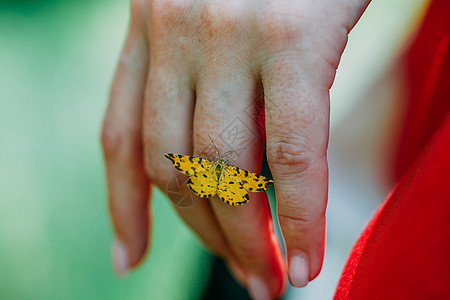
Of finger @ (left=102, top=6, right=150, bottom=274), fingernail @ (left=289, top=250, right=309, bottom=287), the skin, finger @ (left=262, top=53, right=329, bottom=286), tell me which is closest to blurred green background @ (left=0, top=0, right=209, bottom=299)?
finger @ (left=102, top=6, right=150, bottom=274)

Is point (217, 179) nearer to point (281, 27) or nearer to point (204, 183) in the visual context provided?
point (204, 183)

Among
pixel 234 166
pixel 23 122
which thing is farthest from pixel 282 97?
pixel 23 122

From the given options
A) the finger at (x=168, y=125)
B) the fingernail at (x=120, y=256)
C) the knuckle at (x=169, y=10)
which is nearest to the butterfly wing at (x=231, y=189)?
the finger at (x=168, y=125)

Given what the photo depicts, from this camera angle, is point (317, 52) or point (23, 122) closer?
point (317, 52)

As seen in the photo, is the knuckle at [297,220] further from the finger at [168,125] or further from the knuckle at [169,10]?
the knuckle at [169,10]

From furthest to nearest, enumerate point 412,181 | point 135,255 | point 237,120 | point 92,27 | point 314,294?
point 92,27 → point 314,294 → point 135,255 → point 237,120 → point 412,181

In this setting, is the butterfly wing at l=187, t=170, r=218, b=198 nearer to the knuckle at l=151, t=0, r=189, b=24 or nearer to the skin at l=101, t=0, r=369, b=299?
the skin at l=101, t=0, r=369, b=299

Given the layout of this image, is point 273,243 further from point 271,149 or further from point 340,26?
point 340,26
